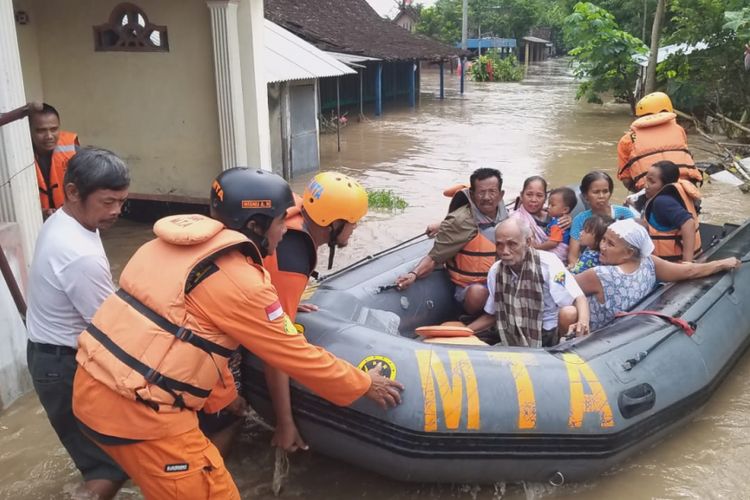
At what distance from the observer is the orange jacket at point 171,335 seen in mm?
1979

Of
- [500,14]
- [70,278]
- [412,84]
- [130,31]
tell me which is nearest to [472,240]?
[70,278]

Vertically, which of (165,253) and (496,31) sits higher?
(496,31)

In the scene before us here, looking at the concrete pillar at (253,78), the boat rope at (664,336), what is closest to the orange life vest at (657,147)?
the boat rope at (664,336)

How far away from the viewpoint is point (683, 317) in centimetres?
357

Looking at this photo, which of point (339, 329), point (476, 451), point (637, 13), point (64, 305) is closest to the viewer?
point (64, 305)

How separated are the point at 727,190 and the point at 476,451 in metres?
8.36

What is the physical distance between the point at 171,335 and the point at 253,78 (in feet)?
16.2

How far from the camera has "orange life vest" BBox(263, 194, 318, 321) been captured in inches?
99.6

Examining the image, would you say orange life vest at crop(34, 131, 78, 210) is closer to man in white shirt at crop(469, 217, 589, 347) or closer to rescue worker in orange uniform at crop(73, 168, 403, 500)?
rescue worker in orange uniform at crop(73, 168, 403, 500)

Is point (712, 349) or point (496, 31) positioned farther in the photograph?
point (496, 31)

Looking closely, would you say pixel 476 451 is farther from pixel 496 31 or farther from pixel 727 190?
pixel 496 31

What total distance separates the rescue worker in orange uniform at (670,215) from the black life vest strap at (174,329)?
3.19 m

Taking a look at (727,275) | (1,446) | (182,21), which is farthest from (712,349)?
(182,21)

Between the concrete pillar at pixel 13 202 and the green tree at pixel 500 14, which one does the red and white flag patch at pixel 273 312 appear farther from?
the green tree at pixel 500 14
